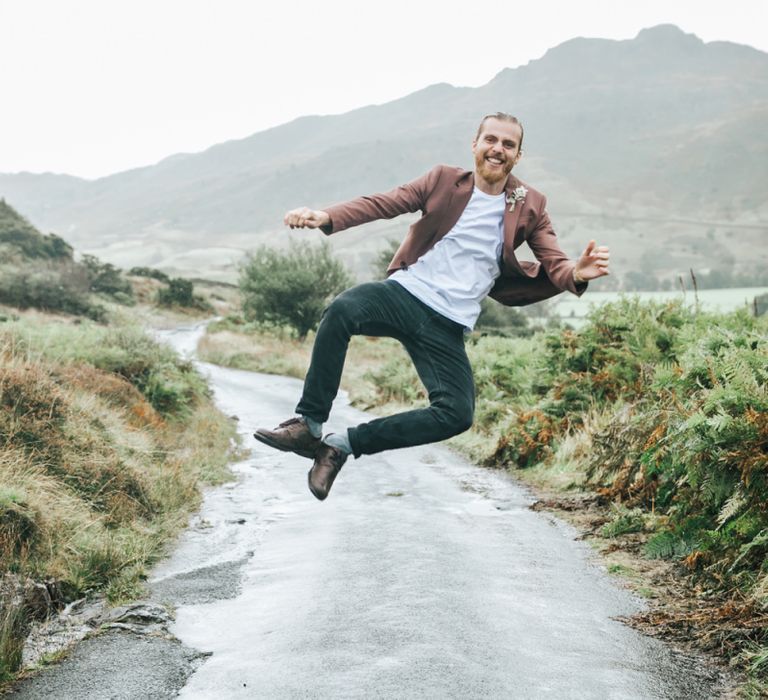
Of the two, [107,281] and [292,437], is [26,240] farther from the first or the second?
[292,437]

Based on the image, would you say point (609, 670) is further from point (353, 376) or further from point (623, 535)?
point (353, 376)

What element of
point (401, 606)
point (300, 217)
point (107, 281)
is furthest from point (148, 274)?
point (300, 217)

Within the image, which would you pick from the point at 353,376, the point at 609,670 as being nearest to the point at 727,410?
the point at 609,670

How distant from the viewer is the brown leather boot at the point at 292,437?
15.8ft

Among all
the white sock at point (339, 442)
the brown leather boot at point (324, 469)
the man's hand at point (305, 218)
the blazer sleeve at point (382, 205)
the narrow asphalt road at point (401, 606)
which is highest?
the blazer sleeve at point (382, 205)

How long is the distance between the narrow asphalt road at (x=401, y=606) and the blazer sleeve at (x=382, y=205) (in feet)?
8.45

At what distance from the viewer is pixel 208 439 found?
47.1 ft

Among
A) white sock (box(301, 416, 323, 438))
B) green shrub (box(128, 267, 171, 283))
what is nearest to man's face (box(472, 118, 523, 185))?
white sock (box(301, 416, 323, 438))

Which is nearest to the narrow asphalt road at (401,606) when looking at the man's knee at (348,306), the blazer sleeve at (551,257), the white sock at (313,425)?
the white sock at (313,425)

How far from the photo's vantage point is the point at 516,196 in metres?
5.00

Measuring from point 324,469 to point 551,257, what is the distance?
5.90 ft

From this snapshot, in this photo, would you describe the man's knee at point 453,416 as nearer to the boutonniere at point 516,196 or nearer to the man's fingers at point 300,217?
the boutonniere at point 516,196

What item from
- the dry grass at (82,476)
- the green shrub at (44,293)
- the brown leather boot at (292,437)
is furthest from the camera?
the green shrub at (44,293)

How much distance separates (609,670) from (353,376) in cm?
2639
